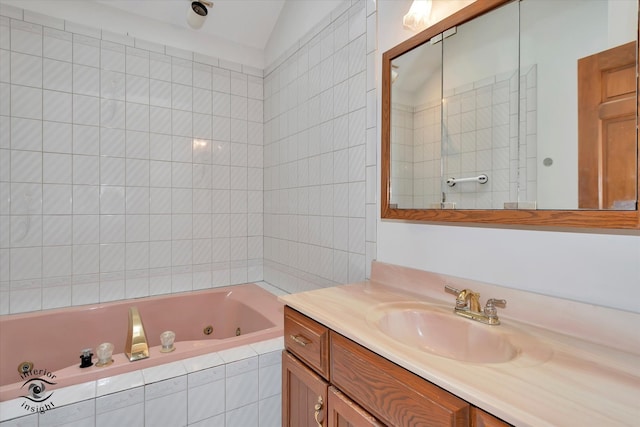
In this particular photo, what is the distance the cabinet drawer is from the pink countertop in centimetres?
5

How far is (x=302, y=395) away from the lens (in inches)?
44.4

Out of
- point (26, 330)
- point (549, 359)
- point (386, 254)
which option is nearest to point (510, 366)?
point (549, 359)

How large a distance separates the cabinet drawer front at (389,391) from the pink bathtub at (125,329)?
31.2 inches

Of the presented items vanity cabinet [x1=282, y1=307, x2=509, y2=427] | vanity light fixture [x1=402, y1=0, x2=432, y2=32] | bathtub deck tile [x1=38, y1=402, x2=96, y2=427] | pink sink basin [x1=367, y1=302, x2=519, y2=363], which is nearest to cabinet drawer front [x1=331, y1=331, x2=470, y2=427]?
vanity cabinet [x1=282, y1=307, x2=509, y2=427]

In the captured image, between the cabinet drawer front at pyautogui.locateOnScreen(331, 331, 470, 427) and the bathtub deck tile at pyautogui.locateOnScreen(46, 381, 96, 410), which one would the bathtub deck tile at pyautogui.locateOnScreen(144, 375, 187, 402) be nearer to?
the bathtub deck tile at pyautogui.locateOnScreen(46, 381, 96, 410)

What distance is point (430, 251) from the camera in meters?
1.27

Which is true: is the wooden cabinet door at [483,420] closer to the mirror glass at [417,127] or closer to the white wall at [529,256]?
the white wall at [529,256]

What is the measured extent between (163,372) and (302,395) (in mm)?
614

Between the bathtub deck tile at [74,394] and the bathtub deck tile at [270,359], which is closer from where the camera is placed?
the bathtub deck tile at [74,394]

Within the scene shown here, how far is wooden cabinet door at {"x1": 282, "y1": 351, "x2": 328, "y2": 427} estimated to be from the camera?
1.01m

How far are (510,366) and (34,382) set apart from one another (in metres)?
1.55

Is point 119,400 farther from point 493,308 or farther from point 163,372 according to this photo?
point 493,308

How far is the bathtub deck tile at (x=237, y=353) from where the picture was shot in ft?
4.68

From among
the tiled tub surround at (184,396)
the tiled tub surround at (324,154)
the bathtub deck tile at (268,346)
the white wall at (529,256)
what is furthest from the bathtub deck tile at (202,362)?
the white wall at (529,256)
